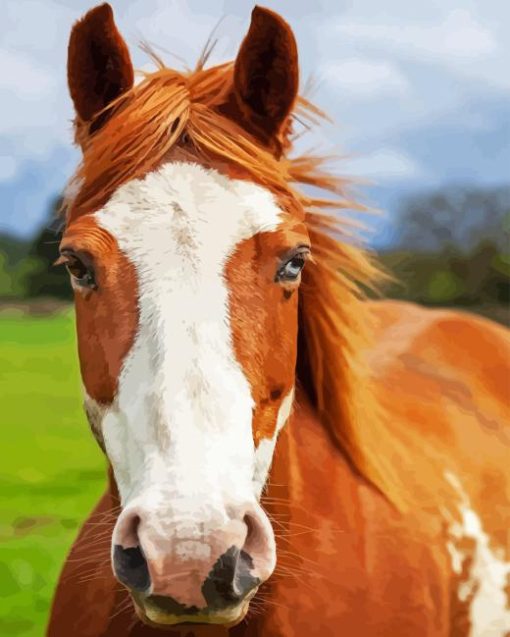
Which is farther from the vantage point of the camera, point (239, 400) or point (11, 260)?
point (11, 260)

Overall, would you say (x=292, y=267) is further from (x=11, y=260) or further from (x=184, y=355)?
(x=11, y=260)

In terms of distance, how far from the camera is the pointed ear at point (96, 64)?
1.61 m

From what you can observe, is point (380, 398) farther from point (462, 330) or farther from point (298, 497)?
point (462, 330)

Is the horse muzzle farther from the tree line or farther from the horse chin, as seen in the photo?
the tree line

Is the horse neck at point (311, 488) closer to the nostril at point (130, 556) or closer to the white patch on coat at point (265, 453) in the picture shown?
the white patch on coat at point (265, 453)

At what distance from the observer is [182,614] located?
1.27 metres

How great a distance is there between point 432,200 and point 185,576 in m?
11.6

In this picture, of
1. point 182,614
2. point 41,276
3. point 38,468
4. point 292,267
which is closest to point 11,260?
point 41,276

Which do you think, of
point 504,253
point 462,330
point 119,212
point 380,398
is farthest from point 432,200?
point 119,212

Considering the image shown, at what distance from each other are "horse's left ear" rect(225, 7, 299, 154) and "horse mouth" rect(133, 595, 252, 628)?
859 millimetres

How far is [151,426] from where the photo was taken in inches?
52.5

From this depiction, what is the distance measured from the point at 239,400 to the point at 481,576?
1008mm

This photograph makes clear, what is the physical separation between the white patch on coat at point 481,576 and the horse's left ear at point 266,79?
0.99 meters

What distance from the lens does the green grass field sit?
4703 mm
